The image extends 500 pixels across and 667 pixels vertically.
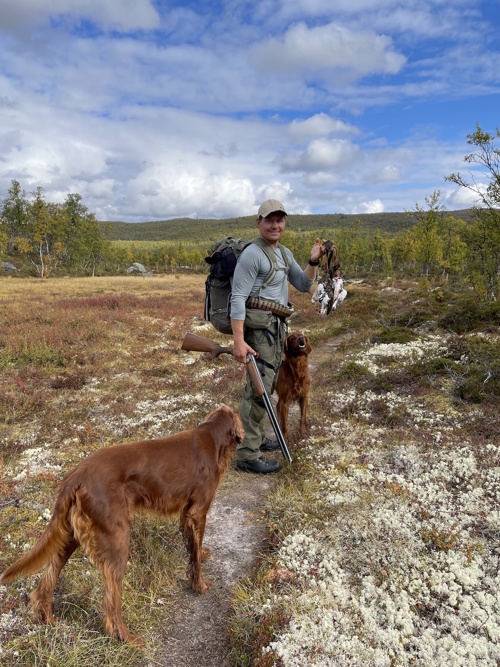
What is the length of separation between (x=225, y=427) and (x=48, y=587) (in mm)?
1789

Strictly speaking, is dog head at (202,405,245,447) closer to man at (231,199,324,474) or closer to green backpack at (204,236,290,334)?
man at (231,199,324,474)

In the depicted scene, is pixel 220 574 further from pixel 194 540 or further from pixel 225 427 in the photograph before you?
pixel 225 427

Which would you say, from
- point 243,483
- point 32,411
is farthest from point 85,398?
point 243,483

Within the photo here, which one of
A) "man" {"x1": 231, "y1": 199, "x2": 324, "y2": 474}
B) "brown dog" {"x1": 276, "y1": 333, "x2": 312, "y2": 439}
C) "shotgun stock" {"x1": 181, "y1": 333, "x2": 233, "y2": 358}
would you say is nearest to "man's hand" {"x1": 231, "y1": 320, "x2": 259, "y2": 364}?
"man" {"x1": 231, "y1": 199, "x2": 324, "y2": 474}

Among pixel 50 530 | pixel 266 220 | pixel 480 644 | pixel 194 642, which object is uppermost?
pixel 266 220

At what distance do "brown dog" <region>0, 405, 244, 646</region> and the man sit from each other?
5.49ft

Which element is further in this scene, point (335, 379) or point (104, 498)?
point (335, 379)

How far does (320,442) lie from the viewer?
19.7 ft

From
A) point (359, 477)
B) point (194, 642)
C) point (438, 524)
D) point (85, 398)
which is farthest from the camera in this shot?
point (85, 398)

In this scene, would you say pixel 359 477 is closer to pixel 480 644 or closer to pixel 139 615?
pixel 480 644

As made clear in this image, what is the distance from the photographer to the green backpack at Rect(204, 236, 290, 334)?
478 cm

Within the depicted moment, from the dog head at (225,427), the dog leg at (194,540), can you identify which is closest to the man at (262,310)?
the dog head at (225,427)

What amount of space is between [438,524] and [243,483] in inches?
92.4

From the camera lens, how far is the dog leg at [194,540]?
3.33 metres
